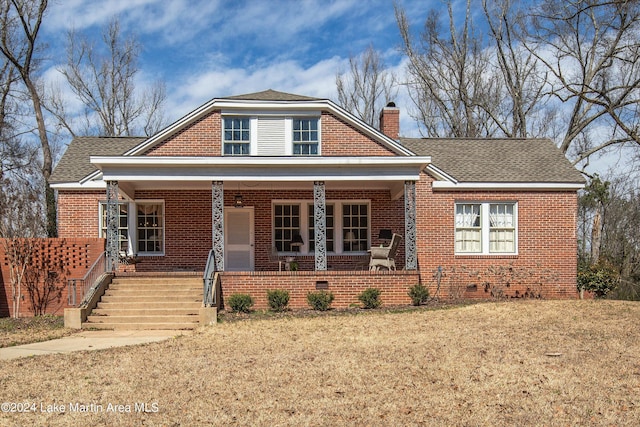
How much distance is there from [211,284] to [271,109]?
5.68 metres

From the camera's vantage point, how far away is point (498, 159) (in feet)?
66.7

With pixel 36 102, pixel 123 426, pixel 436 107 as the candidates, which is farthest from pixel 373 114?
pixel 123 426

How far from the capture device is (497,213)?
62.1ft

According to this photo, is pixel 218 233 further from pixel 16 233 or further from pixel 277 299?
pixel 16 233

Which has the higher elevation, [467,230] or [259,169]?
[259,169]

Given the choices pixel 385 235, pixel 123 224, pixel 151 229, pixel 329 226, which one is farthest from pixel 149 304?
pixel 385 235

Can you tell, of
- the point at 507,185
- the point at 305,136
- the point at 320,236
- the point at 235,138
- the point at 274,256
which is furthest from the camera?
the point at 507,185

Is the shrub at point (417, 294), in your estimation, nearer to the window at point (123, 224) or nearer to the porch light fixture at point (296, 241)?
the porch light fixture at point (296, 241)

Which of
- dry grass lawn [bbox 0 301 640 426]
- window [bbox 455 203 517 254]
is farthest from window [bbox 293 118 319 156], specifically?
dry grass lawn [bbox 0 301 640 426]

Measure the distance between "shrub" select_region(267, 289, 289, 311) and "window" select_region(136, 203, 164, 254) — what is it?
16.4 ft

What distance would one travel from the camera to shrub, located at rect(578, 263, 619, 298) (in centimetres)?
1900

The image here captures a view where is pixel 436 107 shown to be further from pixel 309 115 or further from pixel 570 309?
pixel 570 309

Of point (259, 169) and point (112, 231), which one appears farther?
point (259, 169)

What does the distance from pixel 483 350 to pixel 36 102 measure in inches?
976
